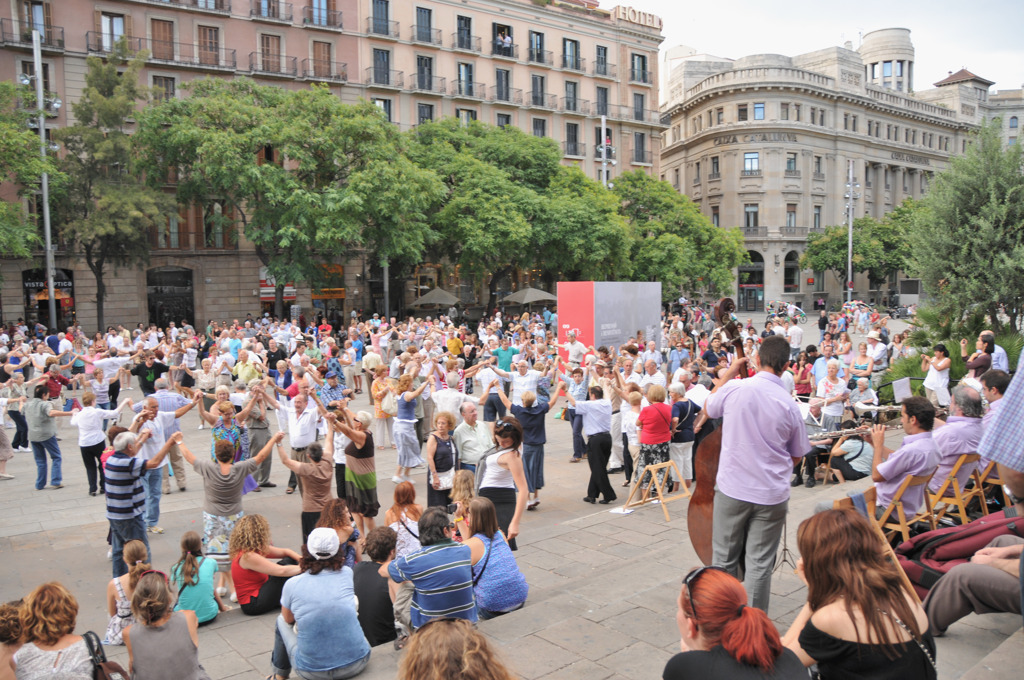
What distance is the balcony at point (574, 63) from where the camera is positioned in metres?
50.9

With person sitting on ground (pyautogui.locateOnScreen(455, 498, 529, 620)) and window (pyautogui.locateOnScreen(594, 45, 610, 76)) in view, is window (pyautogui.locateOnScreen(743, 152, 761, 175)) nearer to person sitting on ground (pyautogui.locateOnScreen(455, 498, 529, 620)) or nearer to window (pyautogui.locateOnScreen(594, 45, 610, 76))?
window (pyautogui.locateOnScreen(594, 45, 610, 76))

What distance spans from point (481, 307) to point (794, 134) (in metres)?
33.0

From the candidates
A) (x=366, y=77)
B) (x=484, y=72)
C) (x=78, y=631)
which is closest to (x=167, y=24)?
(x=366, y=77)

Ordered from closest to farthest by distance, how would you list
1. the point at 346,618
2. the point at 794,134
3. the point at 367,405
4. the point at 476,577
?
the point at 346,618 < the point at 476,577 < the point at 367,405 < the point at 794,134

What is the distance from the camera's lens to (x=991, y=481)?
671cm

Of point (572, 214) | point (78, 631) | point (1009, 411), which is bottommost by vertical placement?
point (78, 631)

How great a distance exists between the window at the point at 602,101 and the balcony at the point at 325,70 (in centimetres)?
1849

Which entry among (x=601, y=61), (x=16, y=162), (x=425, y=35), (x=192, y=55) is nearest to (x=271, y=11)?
(x=192, y=55)

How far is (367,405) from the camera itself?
61.9ft

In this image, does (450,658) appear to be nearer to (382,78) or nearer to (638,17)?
(382,78)

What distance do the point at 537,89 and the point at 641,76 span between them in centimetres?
931

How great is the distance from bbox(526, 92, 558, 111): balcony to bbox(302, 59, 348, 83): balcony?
41.6 ft

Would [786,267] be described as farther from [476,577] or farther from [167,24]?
[476,577]

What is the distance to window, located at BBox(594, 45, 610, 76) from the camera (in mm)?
52219
